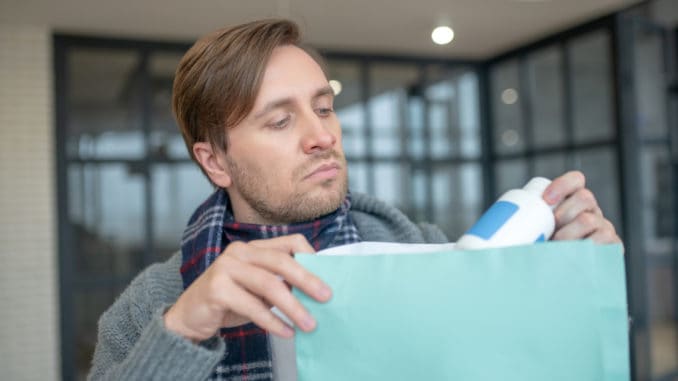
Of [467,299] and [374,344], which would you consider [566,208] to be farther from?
[374,344]

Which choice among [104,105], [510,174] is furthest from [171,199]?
[510,174]

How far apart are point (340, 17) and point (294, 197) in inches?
160

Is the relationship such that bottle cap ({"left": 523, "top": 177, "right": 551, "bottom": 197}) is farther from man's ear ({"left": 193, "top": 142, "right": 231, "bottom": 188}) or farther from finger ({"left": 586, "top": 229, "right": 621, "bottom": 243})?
man's ear ({"left": 193, "top": 142, "right": 231, "bottom": 188})

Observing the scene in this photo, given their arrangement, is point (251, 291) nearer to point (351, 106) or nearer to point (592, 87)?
point (592, 87)

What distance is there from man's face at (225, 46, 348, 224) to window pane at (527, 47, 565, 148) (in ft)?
16.7

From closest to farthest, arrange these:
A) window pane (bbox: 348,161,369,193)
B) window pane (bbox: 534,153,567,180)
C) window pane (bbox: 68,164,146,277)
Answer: window pane (bbox: 68,164,146,277) → window pane (bbox: 534,153,567,180) → window pane (bbox: 348,161,369,193)

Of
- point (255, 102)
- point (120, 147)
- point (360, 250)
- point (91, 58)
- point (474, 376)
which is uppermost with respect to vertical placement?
point (91, 58)

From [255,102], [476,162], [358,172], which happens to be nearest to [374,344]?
[255,102]

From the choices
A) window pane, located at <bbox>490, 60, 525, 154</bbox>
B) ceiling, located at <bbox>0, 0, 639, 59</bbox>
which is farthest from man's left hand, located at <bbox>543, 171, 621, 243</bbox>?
window pane, located at <bbox>490, 60, 525, 154</bbox>

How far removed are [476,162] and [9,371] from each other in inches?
203

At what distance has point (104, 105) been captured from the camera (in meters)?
5.14

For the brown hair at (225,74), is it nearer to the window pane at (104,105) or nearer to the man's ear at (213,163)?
the man's ear at (213,163)

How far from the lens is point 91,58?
511cm

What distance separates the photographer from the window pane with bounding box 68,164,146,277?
16.5ft
